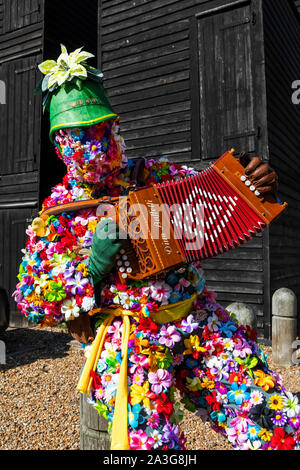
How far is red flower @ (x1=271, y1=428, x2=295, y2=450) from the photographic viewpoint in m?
1.44

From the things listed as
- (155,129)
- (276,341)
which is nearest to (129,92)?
(155,129)

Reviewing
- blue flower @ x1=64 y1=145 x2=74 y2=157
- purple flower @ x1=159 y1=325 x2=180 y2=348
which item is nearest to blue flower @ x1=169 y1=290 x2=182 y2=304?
purple flower @ x1=159 y1=325 x2=180 y2=348

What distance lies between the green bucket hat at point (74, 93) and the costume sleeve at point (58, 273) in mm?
437

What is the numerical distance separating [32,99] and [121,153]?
620 centimetres

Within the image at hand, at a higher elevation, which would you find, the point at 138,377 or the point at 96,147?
the point at 96,147

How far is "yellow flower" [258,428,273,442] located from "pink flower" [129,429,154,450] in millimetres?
456

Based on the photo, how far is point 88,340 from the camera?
1644mm

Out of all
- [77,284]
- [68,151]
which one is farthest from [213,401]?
[68,151]

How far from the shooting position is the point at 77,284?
62.0 inches

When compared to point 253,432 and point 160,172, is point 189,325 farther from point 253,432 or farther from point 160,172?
point 160,172

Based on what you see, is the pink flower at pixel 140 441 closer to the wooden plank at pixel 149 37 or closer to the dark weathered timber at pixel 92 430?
the dark weathered timber at pixel 92 430

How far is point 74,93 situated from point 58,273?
0.82 meters

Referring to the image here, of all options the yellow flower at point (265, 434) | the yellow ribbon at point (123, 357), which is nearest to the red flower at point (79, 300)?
the yellow ribbon at point (123, 357)
